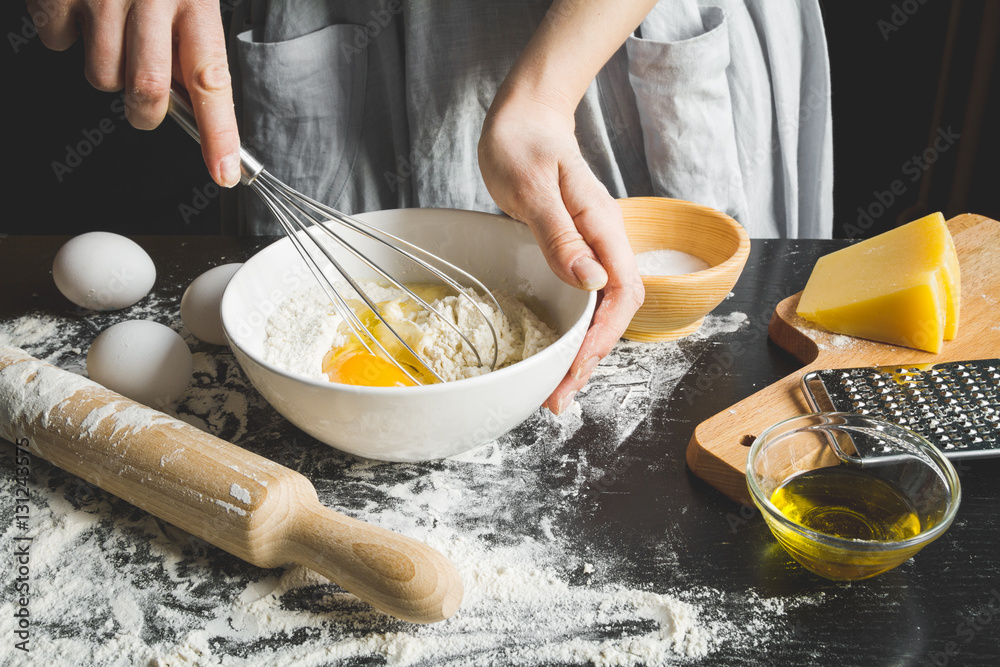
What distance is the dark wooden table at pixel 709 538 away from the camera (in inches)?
22.6

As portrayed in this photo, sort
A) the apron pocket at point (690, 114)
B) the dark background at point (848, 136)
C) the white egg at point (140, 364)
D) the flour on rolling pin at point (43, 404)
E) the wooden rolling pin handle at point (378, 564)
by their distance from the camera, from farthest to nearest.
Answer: the dark background at point (848, 136), the apron pocket at point (690, 114), the white egg at point (140, 364), the flour on rolling pin at point (43, 404), the wooden rolling pin handle at point (378, 564)

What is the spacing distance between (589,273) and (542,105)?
29 centimetres

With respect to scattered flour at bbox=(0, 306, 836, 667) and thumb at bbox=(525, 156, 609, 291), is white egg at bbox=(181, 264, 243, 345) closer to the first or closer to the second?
scattered flour at bbox=(0, 306, 836, 667)

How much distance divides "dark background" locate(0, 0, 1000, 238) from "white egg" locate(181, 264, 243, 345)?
1.67 meters

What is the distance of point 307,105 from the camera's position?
1.13 metres

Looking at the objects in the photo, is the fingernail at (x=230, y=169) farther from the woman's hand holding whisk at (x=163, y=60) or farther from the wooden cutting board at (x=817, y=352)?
the wooden cutting board at (x=817, y=352)

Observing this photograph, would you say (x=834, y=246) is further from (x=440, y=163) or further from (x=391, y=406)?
(x=391, y=406)

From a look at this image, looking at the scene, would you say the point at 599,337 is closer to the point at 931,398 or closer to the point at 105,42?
the point at 931,398

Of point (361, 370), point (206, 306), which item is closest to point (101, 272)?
point (206, 306)

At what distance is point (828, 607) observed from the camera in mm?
601

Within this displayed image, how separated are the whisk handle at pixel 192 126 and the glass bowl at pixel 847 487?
575mm

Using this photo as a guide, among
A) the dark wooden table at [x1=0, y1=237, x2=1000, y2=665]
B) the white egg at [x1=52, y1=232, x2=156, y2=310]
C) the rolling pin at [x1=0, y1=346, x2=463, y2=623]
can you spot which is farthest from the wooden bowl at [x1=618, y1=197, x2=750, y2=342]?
the white egg at [x1=52, y1=232, x2=156, y2=310]

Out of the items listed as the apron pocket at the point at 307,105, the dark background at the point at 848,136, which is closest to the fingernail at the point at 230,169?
the apron pocket at the point at 307,105

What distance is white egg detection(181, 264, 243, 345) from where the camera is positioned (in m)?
0.91
